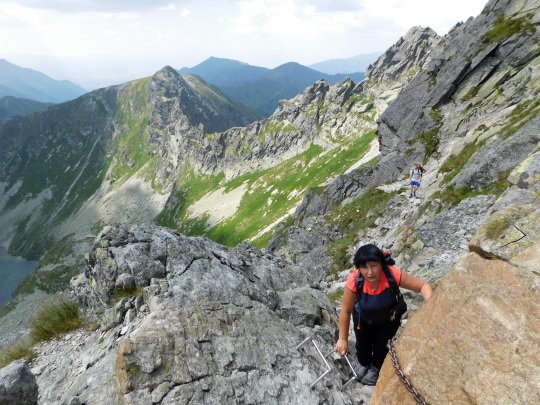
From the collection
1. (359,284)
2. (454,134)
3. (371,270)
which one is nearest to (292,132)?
(454,134)

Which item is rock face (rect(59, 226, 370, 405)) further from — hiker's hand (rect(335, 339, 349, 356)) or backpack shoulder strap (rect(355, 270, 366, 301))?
backpack shoulder strap (rect(355, 270, 366, 301))

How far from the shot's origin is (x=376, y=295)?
6477mm

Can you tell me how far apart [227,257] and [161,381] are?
8.18m

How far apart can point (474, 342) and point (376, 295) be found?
2.12m

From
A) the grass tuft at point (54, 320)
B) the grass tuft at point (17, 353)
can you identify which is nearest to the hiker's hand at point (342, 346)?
the grass tuft at point (54, 320)

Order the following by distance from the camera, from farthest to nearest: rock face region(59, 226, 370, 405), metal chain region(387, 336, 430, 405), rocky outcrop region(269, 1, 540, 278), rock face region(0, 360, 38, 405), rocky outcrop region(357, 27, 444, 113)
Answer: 1. rocky outcrop region(357, 27, 444, 113)
2. rocky outcrop region(269, 1, 540, 278)
3. rock face region(59, 226, 370, 405)
4. rock face region(0, 360, 38, 405)
5. metal chain region(387, 336, 430, 405)

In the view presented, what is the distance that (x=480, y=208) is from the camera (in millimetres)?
17156

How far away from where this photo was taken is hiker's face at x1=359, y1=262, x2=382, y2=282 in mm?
6137

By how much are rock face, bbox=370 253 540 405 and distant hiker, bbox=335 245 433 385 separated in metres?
0.77

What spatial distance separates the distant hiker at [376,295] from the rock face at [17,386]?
870cm

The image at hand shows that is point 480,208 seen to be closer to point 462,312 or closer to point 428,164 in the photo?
point 462,312

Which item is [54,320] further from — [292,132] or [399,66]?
[399,66]

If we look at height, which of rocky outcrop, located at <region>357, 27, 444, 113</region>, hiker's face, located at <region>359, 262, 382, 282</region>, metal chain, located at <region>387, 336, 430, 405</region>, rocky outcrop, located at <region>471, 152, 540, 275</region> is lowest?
metal chain, located at <region>387, 336, 430, 405</region>

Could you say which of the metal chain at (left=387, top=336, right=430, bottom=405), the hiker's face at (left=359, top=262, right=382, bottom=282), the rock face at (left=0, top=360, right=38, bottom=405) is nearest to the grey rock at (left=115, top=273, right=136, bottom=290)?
the rock face at (left=0, top=360, right=38, bottom=405)
